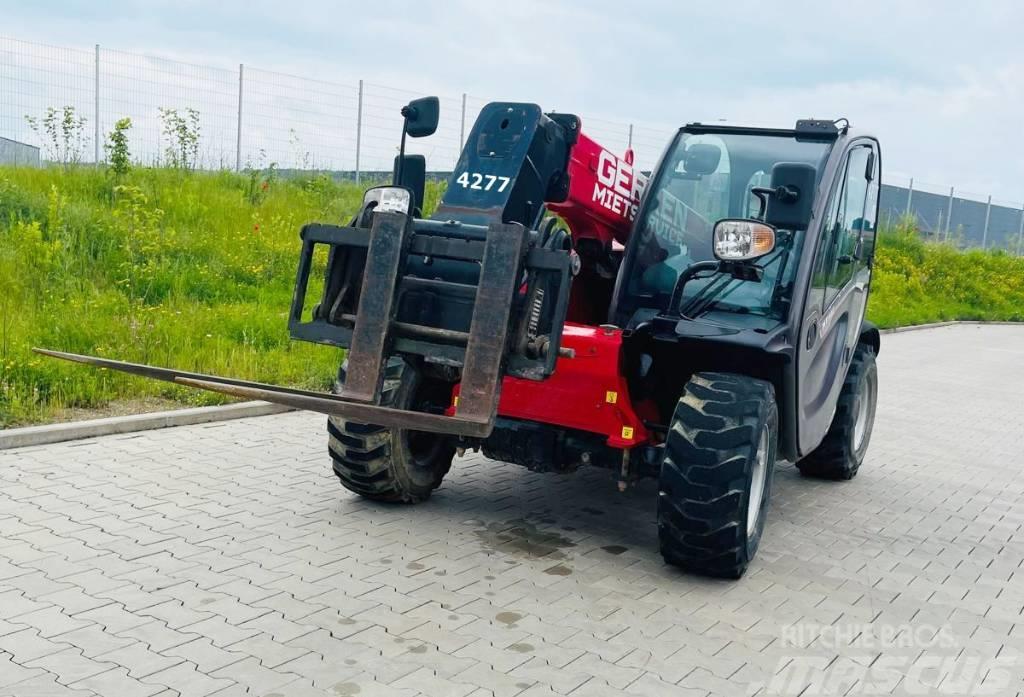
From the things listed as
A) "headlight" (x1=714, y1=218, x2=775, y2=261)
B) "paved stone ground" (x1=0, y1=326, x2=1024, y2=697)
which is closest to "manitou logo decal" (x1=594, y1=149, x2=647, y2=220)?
"headlight" (x1=714, y1=218, x2=775, y2=261)

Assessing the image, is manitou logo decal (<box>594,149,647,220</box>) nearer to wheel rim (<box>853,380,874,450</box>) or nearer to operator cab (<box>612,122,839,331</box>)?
operator cab (<box>612,122,839,331</box>)

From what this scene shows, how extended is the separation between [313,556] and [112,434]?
2.84 metres

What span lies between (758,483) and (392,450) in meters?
1.99

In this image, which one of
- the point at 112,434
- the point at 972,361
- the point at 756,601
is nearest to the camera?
the point at 756,601

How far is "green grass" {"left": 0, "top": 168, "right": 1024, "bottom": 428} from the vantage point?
8094mm

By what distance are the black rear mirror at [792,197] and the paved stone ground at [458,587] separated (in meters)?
1.84

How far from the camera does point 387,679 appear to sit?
3838 millimetres

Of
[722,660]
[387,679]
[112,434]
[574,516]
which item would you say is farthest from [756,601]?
[112,434]

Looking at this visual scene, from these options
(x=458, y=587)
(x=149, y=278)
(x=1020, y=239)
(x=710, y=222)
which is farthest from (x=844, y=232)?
(x=1020, y=239)

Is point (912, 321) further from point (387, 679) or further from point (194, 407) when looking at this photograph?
point (387, 679)

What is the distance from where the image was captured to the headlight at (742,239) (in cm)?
499

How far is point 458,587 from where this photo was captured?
15.9 feet

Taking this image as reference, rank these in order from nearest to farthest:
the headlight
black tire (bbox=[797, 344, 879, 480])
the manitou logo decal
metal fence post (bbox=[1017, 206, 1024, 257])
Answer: the headlight, the manitou logo decal, black tire (bbox=[797, 344, 879, 480]), metal fence post (bbox=[1017, 206, 1024, 257])

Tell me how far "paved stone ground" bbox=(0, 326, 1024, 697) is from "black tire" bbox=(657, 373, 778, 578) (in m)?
0.22
